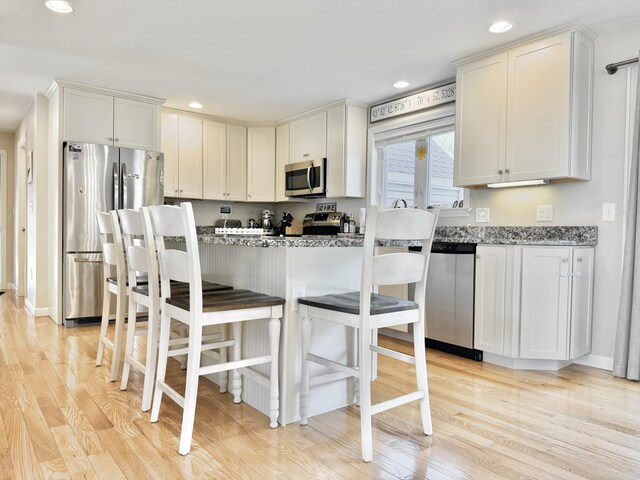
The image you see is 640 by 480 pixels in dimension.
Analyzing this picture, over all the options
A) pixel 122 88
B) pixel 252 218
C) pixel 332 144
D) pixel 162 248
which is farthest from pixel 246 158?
pixel 162 248

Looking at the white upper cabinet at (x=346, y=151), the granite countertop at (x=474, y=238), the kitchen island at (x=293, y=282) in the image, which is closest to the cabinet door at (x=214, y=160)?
the white upper cabinet at (x=346, y=151)

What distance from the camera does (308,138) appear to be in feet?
16.8

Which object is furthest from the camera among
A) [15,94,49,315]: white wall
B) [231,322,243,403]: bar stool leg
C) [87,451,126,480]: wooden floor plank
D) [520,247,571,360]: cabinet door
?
[15,94,49,315]: white wall

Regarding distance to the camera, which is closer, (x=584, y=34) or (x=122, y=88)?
(x=584, y=34)

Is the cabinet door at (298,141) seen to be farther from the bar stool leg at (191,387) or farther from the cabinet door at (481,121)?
the bar stool leg at (191,387)

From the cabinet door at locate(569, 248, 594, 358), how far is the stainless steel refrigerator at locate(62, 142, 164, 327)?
389cm

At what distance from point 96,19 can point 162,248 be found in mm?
1845

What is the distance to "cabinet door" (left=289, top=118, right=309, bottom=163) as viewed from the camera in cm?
518

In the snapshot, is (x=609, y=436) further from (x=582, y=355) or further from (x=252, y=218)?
(x=252, y=218)

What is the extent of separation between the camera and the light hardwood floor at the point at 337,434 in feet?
5.41

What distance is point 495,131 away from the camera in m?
3.26

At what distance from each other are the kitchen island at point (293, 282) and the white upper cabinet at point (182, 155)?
280cm

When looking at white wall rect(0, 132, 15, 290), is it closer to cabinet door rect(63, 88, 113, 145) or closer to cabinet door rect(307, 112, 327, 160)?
cabinet door rect(63, 88, 113, 145)

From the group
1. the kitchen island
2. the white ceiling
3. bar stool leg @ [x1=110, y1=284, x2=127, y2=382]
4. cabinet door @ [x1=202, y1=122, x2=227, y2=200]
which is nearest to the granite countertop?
the kitchen island
